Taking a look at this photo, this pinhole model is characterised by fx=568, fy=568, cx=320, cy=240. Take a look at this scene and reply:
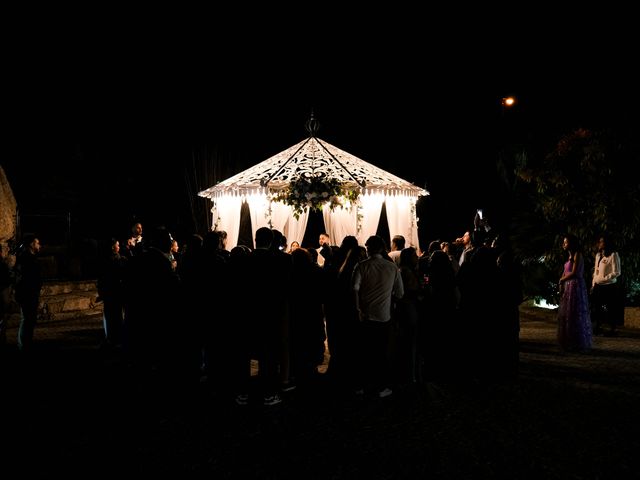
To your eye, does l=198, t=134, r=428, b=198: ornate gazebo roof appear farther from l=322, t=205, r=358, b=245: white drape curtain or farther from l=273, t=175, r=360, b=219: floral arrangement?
l=322, t=205, r=358, b=245: white drape curtain

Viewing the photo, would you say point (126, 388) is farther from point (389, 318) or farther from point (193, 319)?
point (389, 318)

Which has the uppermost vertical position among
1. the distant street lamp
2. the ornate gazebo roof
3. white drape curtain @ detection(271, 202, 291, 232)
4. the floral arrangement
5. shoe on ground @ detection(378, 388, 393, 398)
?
the distant street lamp

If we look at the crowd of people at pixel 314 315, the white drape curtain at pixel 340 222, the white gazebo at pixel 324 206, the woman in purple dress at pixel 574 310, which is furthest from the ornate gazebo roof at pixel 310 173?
the crowd of people at pixel 314 315

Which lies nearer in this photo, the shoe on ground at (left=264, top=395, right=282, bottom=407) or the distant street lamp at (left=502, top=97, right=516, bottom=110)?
the shoe on ground at (left=264, top=395, right=282, bottom=407)

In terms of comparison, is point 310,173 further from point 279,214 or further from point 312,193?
point 279,214

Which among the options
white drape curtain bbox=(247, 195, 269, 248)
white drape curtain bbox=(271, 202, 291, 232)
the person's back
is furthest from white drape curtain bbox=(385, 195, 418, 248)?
the person's back

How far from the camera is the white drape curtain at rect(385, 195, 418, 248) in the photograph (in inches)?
520

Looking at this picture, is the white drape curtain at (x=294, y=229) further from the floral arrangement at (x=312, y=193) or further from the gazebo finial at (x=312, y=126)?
the gazebo finial at (x=312, y=126)

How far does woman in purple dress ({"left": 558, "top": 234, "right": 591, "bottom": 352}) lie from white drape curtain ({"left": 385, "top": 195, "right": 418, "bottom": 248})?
4397mm

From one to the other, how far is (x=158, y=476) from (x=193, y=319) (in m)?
2.61

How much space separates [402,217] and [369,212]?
2.61 ft

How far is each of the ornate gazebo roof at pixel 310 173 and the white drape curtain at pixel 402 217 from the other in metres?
0.20

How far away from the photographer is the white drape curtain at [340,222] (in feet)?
42.9

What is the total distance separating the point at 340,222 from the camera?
13.3m
